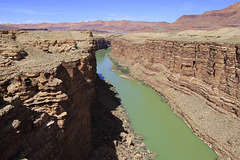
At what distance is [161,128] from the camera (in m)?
20.4

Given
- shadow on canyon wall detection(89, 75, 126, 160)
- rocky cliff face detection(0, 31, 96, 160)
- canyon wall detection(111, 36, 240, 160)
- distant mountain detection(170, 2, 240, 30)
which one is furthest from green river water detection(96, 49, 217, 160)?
distant mountain detection(170, 2, 240, 30)

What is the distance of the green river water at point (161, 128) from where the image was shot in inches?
648

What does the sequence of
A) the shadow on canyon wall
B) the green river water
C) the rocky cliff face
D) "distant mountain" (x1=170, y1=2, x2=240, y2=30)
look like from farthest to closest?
1. "distant mountain" (x1=170, y1=2, x2=240, y2=30)
2. the green river water
3. the shadow on canyon wall
4. the rocky cliff face

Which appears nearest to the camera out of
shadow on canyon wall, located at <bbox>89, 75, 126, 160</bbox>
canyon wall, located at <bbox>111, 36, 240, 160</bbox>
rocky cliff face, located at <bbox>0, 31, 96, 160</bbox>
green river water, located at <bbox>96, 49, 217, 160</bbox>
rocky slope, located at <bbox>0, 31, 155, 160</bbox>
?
rocky cliff face, located at <bbox>0, 31, 96, 160</bbox>

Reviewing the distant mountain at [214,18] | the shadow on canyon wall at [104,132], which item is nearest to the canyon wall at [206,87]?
the shadow on canyon wall at [104,132]

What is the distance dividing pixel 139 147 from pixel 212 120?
328 inches

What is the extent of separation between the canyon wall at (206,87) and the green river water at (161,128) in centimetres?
97

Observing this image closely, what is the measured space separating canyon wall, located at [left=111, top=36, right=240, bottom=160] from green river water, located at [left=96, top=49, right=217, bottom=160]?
97 cm

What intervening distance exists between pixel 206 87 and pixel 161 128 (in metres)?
7.45

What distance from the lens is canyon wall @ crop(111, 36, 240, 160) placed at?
54.9 feet

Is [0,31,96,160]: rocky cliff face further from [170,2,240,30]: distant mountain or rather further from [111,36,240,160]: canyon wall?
[170,2,240,30]: distant mountain

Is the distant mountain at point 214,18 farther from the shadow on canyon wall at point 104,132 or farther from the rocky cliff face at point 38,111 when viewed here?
the rocky cliff face at point 38,111

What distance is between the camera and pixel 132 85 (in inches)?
1377

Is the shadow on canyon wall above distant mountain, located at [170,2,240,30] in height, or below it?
below
